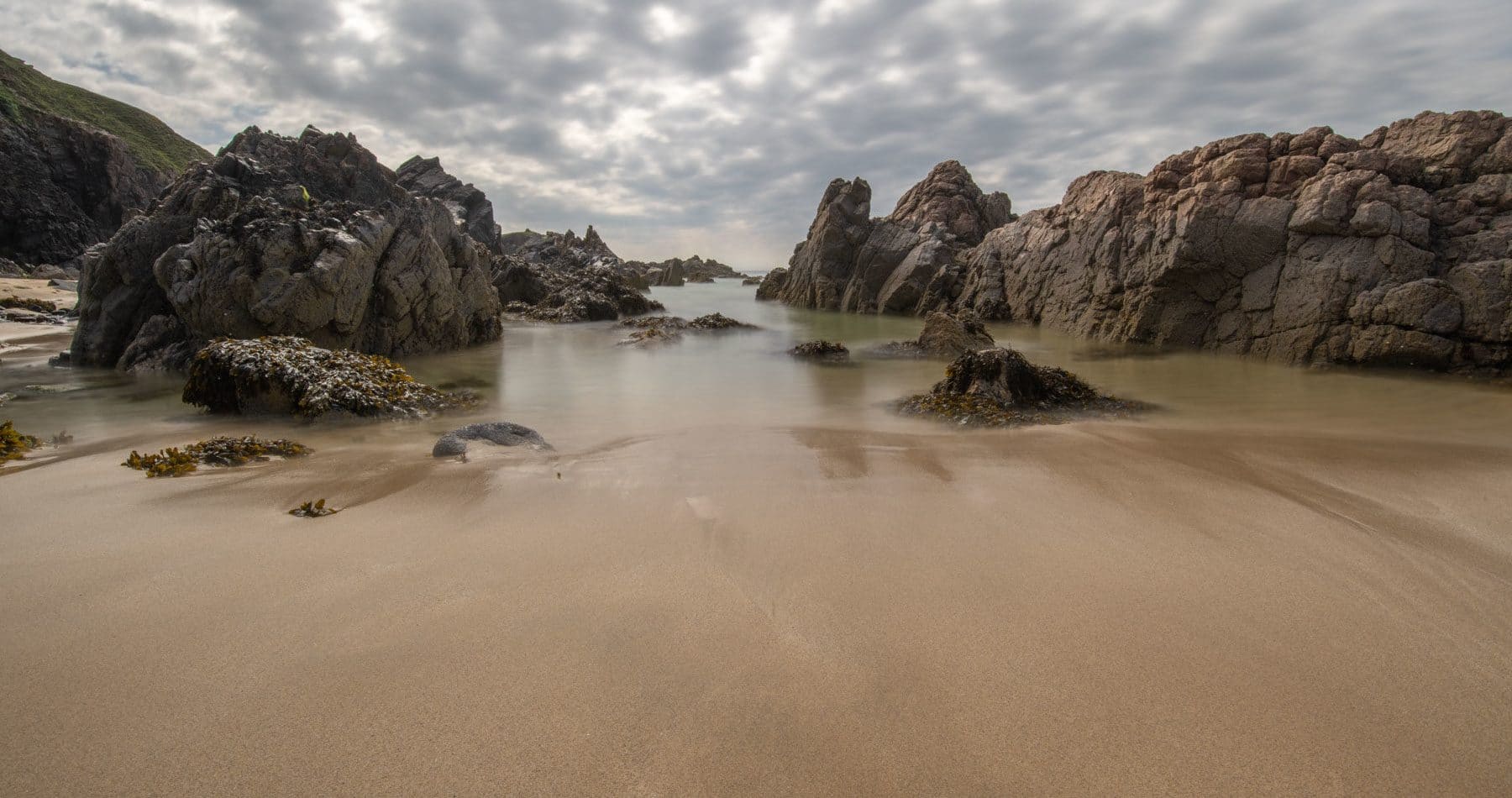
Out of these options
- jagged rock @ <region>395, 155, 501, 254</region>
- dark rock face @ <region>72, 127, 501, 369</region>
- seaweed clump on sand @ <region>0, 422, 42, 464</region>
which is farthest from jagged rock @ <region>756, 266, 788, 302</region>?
seaweed clump on sand @ <region>0, 422, 42, 464</region>

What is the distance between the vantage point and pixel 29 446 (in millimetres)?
4914

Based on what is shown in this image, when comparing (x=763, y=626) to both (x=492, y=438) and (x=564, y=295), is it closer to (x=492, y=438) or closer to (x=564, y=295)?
(x=492, y=438)

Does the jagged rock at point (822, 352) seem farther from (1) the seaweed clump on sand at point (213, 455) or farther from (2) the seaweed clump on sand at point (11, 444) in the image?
(2) the seaweed clump on sand at point (11, 444)

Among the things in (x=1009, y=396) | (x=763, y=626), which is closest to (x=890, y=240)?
(x=1009, y=396)

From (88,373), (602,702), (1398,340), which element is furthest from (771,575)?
(1398,340)

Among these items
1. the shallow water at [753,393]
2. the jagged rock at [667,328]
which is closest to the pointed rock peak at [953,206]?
the jagged rock at [667,328]

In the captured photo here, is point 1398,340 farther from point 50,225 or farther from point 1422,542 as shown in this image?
point 50,225

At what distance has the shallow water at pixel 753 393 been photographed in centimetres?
650

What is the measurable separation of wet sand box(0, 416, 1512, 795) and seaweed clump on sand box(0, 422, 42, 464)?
3.61ft

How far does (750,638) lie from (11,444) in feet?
19.7

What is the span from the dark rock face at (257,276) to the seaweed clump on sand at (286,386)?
3867mm

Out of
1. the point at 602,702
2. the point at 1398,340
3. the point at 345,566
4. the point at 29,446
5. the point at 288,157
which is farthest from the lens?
the point at 288,157

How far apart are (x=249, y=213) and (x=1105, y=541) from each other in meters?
13.7

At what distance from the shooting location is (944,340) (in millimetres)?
14438
